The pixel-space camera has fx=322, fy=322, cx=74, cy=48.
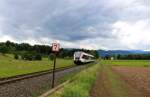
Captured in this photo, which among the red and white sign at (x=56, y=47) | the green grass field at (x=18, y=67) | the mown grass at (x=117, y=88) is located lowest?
the mown grass at (x=117, y=88)

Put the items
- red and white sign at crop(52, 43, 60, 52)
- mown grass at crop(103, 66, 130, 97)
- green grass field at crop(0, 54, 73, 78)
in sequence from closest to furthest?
1. mown grass at crop(103, 66, 130, 97)
2. red and white sign at crop(52, 43, 60, 52)
3. green grass field at crop(0, 54, 73, 78)

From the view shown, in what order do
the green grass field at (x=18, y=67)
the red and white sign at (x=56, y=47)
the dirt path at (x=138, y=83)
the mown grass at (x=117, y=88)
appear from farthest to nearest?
the green grass field at (x=18, y=67), the red and white sign at (x=56, y=47), the dirt path at (x=138, y=83), the mown grass at (x=117, y=88)

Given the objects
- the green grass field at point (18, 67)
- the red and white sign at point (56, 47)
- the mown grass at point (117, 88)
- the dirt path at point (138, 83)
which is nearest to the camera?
the mown grass at point (117, 88)

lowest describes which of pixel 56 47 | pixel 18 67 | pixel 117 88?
pixel 117 88

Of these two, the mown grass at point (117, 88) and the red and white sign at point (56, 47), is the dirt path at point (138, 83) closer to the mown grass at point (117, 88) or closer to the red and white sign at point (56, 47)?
the mown grass at point (117, 88)

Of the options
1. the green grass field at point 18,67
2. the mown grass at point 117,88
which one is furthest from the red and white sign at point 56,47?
the green grass field at point 18,67

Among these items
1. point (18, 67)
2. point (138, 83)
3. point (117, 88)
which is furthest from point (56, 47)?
point (18, 67)

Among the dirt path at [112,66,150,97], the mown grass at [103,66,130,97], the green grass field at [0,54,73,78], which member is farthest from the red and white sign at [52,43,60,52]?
the green grass field at [0,54,73,78]

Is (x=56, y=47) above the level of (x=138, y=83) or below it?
above

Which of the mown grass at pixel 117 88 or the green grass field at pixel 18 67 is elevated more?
the green grass field at pixel 18 67

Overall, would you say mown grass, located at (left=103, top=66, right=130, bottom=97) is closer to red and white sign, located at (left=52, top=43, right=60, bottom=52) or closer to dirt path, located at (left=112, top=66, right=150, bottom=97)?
dirt path, located at (left=112, top=66, right=150, bottom=97)

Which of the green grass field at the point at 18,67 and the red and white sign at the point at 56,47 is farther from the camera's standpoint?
the green grass field at the point at 18,67

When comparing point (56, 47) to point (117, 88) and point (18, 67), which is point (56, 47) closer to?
point (117, 88)

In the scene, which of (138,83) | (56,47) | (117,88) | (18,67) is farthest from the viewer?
(18,67)
